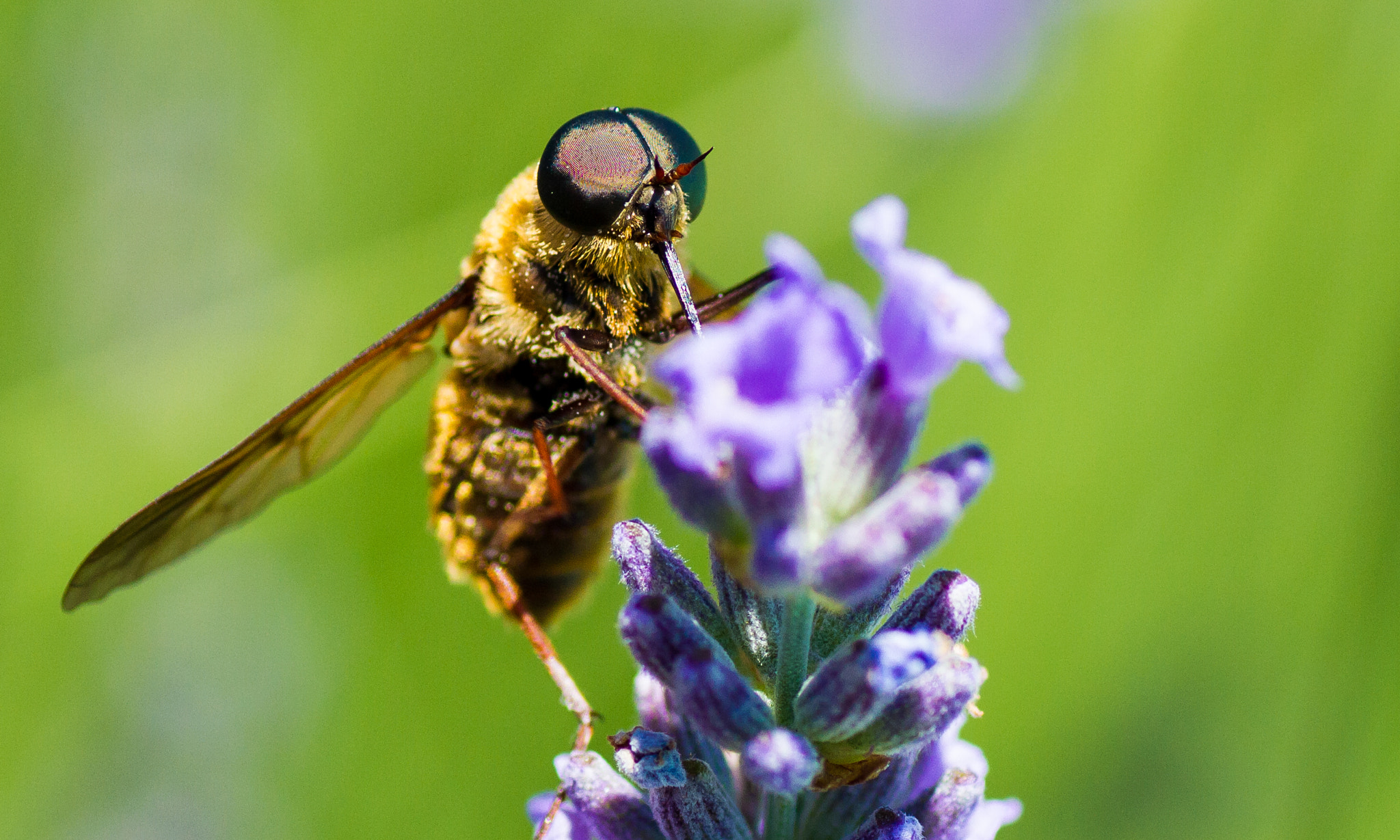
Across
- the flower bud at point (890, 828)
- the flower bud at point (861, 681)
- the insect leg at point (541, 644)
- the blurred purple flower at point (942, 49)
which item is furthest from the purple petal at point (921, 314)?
the blurred purple flower at point (942, 49)

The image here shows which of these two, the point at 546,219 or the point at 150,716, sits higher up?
the point at 150,716

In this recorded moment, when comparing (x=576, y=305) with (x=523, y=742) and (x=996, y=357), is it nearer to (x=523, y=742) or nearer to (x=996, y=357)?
(x=996, y=357)

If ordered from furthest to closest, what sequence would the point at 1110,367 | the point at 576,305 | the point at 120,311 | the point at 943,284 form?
the point at 120,311
the point at 1110,367
the point at 576,305
the point at 943,284

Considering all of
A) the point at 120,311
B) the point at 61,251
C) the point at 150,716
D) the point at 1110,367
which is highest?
the point at 61,251

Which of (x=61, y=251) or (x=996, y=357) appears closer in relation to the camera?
(x=996, y=357)

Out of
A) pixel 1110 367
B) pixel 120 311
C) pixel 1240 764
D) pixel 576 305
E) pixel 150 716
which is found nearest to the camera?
pixel 576 305

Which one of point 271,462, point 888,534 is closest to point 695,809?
point 888,534

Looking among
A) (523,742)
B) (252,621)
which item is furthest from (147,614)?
(523,742)

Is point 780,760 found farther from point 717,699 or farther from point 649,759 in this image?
point 649,759
